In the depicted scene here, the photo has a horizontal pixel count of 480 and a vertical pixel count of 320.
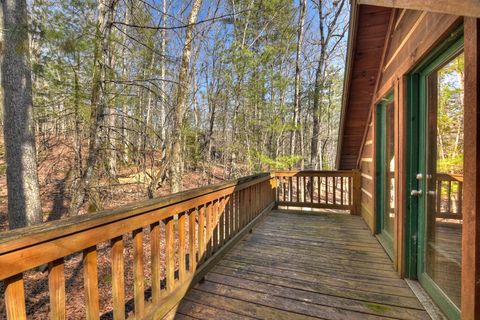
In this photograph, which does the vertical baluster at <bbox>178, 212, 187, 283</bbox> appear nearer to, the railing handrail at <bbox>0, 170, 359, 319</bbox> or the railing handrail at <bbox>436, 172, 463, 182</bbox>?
the railing handrail at <bbox>0, 170, 359, 319</bbox>

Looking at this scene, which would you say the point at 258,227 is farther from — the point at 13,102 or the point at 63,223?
the point at 13,102

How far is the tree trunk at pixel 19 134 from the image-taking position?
11.4 feet

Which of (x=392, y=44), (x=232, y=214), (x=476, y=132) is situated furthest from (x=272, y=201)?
(x=476, y=132)

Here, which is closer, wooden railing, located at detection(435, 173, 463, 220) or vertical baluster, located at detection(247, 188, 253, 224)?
wooden railing, located at detection(435, 173, 463, 220)

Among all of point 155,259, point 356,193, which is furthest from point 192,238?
point 356,193

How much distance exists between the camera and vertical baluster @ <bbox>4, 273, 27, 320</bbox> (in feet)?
3.03

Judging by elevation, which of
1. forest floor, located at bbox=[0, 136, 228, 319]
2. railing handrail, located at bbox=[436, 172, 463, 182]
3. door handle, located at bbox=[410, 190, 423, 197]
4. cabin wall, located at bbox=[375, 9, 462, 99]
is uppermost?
cabin wall, located at bbox=[375, 9, 462, 99]

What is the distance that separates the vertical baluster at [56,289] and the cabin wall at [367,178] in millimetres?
3977

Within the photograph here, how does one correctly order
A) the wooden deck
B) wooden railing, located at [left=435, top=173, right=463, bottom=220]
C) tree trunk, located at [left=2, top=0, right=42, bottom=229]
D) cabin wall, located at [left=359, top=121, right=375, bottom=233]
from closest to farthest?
wooden railing, located at [left=435, top=173, right=463, bottom=220] → the wooden deck → tree trunk, located at [left=2, top=0, right=42, bottom=229] → cabin wall, located at [left=359, top=121, right=375, bottom=233]

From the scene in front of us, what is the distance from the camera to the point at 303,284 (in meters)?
2.36

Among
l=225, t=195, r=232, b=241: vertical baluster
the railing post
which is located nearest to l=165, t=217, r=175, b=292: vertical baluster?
l=225, t=195, r=232, b=241: vertical baluster

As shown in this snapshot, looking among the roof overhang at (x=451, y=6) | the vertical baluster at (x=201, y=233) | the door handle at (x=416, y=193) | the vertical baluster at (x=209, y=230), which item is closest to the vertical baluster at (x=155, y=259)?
the vertical baluster at (x=201, y=233)

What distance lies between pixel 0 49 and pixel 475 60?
18.0 ft

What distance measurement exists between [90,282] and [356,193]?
4909 millimetres
